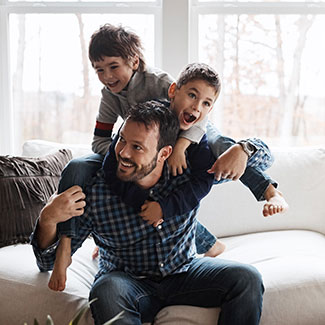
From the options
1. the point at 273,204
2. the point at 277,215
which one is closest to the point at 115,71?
the point at 273,204

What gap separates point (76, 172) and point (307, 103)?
1.84 meters

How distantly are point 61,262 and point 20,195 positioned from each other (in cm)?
64

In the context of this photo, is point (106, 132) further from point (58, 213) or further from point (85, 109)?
point (85, 109)

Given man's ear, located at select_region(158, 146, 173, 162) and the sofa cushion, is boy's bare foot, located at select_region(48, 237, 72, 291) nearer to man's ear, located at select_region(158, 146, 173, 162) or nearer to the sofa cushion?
man's ear, located at select_region(158, 146, 173, 162)

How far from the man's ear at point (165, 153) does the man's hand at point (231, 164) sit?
0.16 m

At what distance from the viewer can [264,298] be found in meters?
1.98

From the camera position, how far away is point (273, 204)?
6.26 ft

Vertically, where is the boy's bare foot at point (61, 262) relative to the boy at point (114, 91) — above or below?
below

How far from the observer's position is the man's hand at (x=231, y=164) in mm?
1940

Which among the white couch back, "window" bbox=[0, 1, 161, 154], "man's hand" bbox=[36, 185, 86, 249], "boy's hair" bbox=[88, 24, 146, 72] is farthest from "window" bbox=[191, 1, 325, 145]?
"man's hand" bbox=[36, 185, 86, 249]

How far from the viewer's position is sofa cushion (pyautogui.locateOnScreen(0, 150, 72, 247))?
2.44 meters

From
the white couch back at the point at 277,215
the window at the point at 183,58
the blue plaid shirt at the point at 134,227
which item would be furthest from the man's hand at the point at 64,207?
the window at the point at 183,58

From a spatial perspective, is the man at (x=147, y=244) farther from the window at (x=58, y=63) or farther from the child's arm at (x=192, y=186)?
the window at (x=58, y=63)

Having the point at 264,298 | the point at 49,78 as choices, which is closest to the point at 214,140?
the point at 264,298
